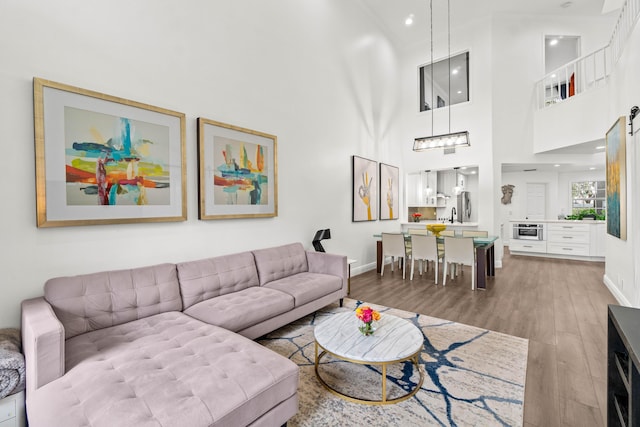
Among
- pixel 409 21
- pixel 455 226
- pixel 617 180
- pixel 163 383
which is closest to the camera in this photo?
pixel 163 383

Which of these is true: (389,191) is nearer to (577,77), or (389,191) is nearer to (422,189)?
(422,189)

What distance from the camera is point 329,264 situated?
12.6 ft

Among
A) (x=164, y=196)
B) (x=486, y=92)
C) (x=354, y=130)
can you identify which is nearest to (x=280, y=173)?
(x=164, y=196)

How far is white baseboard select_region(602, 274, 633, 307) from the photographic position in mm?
3729

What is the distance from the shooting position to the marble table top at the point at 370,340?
6.48 feet

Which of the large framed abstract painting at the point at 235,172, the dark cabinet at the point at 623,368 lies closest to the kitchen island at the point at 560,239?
the large framed abstract painting at the point at 235,172

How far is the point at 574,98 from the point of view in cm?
580

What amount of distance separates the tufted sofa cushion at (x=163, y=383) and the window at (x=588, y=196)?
10605 millimetres

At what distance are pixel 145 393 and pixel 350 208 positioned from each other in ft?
14.6

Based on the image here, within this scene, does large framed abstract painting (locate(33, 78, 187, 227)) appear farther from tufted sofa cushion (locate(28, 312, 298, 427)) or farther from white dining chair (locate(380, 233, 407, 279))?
white dining chair (locate(380, 233, 407, 279))

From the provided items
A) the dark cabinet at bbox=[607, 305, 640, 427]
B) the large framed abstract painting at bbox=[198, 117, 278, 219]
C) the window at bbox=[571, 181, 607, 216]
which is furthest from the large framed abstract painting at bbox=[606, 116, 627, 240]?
the window at bbox=[571, 181, 607, 216]

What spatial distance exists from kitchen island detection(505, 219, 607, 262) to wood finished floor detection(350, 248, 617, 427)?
420 millimetres

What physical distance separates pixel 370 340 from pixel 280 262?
5.61ft

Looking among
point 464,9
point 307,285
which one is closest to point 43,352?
point 307,285
